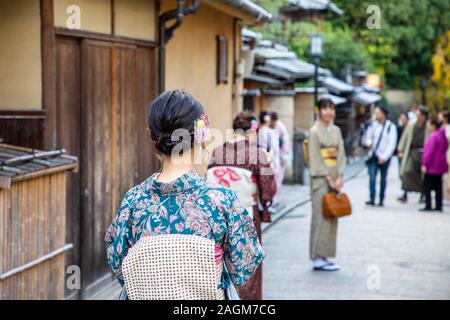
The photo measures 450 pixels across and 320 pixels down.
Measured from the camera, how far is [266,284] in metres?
9.52

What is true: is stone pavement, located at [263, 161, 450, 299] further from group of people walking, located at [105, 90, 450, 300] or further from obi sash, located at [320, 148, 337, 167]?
group of people walking, located at [105, 90, 450, 300]

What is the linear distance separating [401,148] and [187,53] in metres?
7.91

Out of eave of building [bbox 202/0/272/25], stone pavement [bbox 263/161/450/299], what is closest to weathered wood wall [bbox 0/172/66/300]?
stone pavement [bbox 263/161/450/299]

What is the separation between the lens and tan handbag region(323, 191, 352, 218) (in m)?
10.3

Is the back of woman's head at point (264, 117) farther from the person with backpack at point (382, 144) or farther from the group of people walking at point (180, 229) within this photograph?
the group of people walking at point (180, 229)

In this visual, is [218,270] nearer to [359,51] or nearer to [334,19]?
[359,51]

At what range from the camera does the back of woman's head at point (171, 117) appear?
362cm

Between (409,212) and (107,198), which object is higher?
(107,198)

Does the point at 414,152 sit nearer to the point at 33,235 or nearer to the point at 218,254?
the point at 33,235

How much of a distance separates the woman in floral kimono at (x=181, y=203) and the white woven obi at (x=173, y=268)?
0.04 m

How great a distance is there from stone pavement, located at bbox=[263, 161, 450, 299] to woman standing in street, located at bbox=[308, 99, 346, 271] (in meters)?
0.28

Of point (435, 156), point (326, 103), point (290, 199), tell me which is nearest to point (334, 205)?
point (326, 103)

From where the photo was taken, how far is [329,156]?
1041 cm
